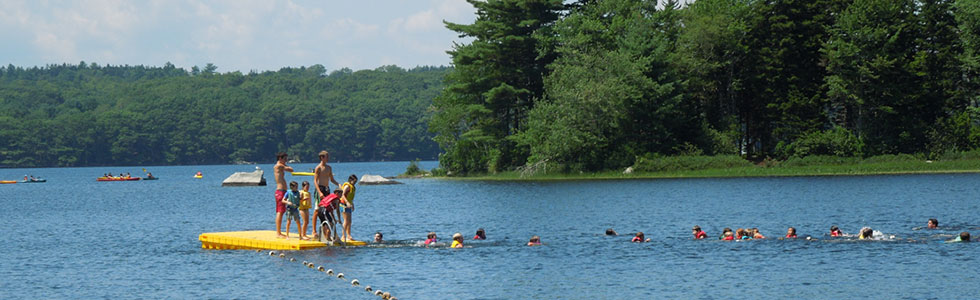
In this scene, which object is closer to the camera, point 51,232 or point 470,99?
point 51,232

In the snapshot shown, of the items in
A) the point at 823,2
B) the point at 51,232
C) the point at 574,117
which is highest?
the point at 823,2

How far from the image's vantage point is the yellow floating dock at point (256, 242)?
35406 millimetres

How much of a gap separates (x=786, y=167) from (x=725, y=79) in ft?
32.9

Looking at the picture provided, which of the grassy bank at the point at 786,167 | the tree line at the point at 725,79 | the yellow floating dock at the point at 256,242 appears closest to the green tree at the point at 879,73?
the tree line at the point at 725,79

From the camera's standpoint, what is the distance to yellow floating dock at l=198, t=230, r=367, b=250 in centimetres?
3541

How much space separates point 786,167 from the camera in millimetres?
90500

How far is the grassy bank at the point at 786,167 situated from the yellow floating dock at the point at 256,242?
53892 mm

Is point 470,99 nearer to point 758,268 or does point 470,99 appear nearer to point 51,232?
point 51,232

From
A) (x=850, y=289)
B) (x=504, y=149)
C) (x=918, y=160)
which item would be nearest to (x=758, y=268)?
(x=850, y=289)

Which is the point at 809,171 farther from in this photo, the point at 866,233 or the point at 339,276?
the point at 339,276

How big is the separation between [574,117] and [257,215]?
109 ft

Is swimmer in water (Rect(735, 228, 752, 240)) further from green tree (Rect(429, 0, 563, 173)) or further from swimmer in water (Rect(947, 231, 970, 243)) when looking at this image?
green tree (Rect(429, 0, 563, 173))

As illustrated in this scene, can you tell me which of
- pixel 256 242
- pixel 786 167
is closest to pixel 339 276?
pixel 256 242

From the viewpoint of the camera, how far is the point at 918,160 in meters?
87.6
